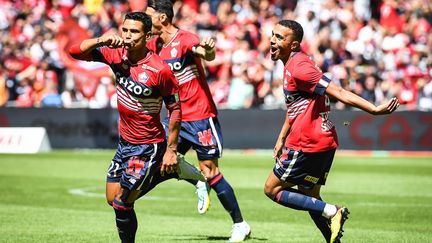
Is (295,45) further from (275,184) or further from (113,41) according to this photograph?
(113,41)

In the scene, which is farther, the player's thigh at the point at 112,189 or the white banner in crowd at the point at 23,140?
the white banner in crowd at the point at 23,140

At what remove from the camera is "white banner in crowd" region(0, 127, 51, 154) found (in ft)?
76.5

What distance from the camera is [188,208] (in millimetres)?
14398

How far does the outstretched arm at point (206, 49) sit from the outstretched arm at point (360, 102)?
6.03 feet

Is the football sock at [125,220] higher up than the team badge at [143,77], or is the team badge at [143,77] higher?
the team badge at [143,77]

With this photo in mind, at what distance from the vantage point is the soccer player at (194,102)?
11.3 meters

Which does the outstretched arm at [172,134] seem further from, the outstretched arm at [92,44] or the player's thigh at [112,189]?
the outstretched arm at [92,44]

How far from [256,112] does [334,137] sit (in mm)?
15584

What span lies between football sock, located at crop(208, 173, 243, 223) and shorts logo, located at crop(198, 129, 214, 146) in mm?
428

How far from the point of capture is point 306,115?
9.53 metres

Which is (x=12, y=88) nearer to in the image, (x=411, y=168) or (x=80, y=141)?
(x=80, y=141)

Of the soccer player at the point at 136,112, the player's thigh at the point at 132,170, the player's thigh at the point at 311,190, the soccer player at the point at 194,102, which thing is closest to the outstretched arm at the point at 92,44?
the soccer player at the point at 136,112

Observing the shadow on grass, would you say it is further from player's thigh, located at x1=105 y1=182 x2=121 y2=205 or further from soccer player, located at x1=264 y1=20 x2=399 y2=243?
player's thigh, located at x1=105 y1=182 x2=121 y2=205

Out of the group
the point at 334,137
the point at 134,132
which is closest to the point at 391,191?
the point at 334,137
